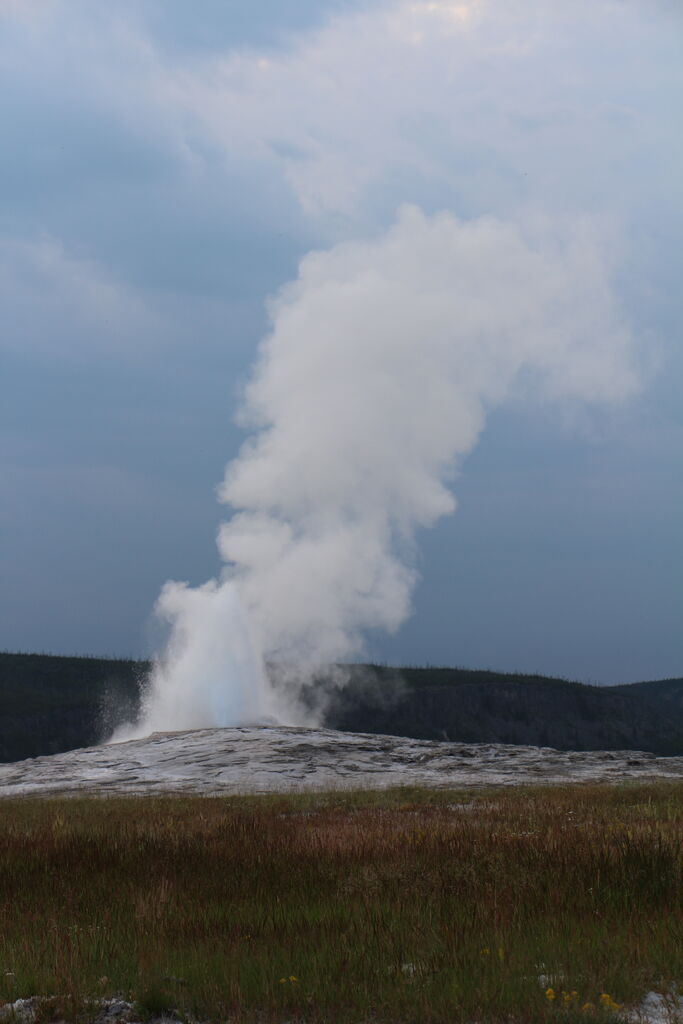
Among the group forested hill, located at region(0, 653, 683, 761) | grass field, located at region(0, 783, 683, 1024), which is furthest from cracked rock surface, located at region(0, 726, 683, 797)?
forested hill, located at region(0, 653, 683, 761)

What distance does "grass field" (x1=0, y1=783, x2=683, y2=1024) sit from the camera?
17.7 feet

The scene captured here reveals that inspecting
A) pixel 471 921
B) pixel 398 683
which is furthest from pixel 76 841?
pixel 398 683

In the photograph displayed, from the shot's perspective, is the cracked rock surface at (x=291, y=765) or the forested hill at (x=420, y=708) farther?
the forested hill at (x=420, y=708)

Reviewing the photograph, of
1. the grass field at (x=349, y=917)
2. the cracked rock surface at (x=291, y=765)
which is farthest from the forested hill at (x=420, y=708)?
the grass field at (x=349, y=917)

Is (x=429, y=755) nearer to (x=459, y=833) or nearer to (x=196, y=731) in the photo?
(x=196, y=731)

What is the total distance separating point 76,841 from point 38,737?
86.8m

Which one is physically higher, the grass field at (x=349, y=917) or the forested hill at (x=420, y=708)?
the forested hill at (x=420, y=708)

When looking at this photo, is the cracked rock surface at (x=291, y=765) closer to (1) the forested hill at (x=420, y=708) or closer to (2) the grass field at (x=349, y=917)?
(2) the grass field at (x=349, y=917)

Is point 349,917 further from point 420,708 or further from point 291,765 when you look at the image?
point 420,708

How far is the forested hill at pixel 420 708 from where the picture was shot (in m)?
96.3

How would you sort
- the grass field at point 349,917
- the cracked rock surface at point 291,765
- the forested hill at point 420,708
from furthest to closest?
the forested hill at point 420,708
the cracked rock surface at point 291,765
the grass field at point 349,917

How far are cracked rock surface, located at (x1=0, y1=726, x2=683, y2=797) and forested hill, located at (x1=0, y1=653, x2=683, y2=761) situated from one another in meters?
54.0

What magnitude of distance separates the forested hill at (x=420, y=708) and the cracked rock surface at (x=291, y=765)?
177ft

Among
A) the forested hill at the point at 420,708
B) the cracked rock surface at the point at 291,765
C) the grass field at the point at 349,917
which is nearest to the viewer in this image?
the grass field at the point at 349,917
